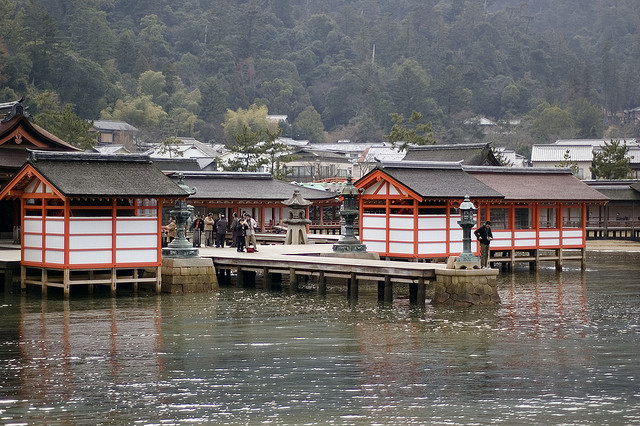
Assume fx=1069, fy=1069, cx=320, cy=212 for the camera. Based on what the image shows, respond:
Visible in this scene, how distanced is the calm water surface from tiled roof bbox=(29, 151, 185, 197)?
340cm

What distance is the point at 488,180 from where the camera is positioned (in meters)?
45.4

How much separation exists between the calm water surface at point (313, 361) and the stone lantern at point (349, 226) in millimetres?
5134

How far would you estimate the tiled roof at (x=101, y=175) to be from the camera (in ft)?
104

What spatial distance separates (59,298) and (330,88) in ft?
461

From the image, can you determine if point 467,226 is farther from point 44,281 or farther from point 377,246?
point 44,281

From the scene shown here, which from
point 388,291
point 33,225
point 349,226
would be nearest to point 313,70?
point 349,226

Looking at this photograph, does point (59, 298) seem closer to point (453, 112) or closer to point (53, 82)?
point (53, 82)

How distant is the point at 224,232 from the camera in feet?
146

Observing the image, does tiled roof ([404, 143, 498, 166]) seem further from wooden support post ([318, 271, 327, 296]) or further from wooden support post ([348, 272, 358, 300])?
wooden support post ([348, 272, 358, 300])

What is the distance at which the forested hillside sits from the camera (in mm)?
129375

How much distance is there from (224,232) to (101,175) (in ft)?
39.5

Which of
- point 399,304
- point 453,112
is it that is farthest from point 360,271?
point 453,112

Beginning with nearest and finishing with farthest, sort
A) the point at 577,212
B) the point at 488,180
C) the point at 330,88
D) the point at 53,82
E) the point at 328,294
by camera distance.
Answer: the point at 328,294 < the point at 488,180 < the point at 577,212 < the point at 53,82 < the point at 330,88

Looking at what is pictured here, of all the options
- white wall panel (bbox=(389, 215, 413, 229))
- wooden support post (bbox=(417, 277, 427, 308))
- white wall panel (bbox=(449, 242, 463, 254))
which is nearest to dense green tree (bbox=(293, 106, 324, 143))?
white wall panel (bbox=(449, 242, 463, 254))
